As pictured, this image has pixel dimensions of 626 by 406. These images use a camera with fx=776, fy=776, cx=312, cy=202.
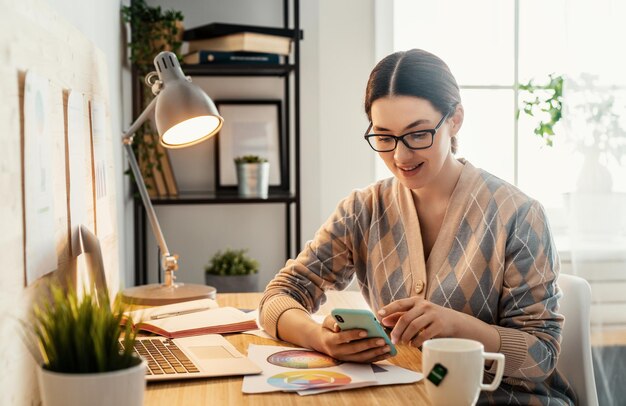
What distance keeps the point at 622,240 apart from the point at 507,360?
1.31 m

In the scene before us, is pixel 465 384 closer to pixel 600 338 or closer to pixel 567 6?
pixel 600 338

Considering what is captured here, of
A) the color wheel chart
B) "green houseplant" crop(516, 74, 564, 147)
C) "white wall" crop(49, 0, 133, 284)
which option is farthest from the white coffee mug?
"green houseplant" crop(516, 74, 564, 147)

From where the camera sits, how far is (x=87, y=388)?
834mm

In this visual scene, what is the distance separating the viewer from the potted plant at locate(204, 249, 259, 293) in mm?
2793

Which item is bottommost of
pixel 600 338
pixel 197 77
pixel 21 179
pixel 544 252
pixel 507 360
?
pixel 600 338

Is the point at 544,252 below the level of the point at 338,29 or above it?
below

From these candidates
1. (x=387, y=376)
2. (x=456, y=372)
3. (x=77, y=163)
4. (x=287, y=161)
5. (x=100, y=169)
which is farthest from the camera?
(x=287, y=161)

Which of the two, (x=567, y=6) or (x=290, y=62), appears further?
(x=290, y=62)

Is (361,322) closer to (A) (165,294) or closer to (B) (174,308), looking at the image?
(B) (174,308)

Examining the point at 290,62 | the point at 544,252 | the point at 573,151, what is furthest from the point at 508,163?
the point at 544,252

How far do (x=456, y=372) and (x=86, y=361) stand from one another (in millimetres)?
465

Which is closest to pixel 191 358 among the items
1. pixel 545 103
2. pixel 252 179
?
pixel 252 179

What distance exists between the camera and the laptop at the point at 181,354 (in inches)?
50.7

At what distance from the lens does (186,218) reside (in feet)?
10.1
